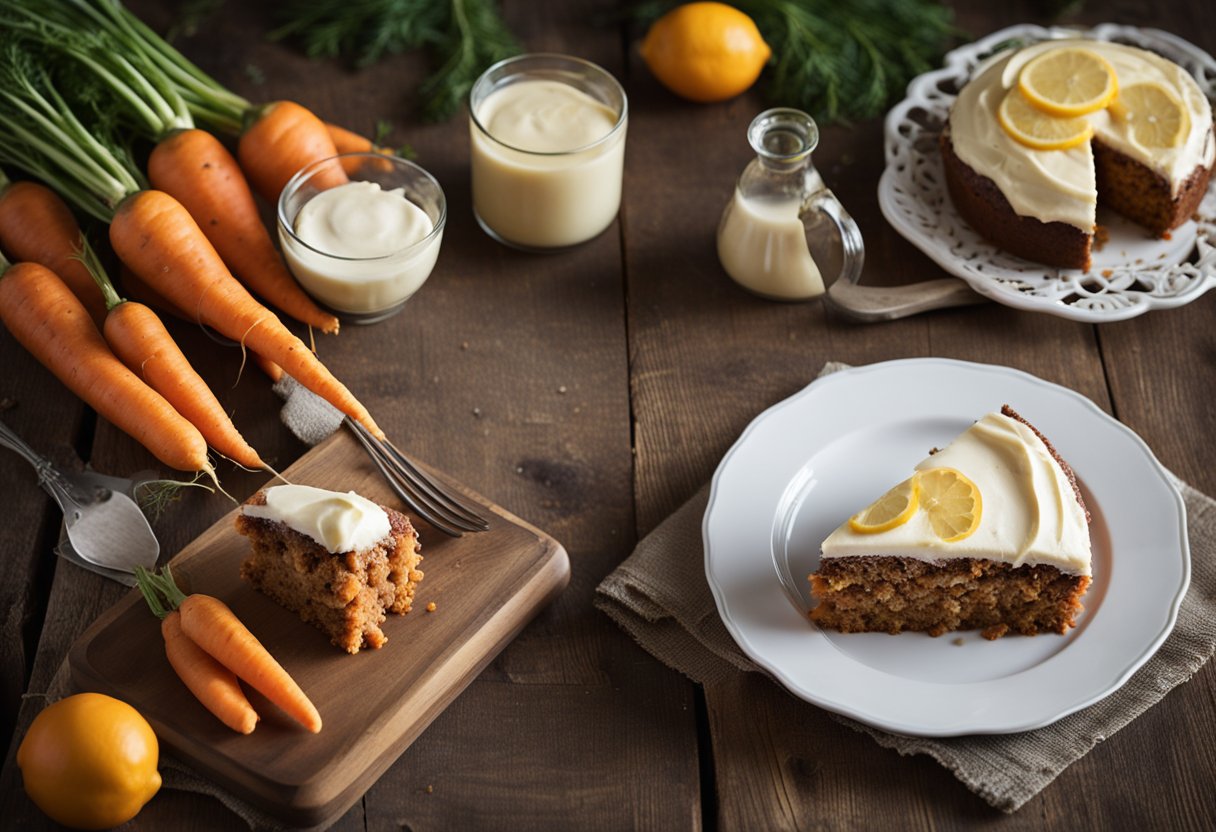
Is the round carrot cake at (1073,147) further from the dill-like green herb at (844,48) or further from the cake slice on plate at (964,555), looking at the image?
the cake slice on plate at (964,555)

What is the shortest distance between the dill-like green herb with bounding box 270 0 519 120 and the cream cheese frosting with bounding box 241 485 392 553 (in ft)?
5.55

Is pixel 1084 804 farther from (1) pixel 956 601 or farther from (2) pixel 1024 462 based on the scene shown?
(2) pixel 1024 462

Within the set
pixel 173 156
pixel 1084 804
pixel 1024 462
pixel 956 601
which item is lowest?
pixel 1084 804

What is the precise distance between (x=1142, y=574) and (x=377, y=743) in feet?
5.07

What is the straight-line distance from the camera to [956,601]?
8.17 ft

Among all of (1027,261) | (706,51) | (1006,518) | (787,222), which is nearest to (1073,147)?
(1027,261)

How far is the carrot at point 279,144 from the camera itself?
129 inches

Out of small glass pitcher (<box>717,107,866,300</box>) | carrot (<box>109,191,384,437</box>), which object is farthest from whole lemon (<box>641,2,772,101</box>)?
carrot (<box>109,191,384,437</box>)

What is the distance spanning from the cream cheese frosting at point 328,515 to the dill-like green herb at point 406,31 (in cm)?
169

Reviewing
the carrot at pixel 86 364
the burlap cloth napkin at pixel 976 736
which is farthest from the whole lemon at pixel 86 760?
the burlap cloth napkin at pixel 976 736

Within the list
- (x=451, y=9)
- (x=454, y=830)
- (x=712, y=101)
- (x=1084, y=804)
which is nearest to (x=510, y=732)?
(x=454, y=830)

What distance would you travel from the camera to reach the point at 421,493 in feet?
8.68

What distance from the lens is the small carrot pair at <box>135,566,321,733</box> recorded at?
2.24m

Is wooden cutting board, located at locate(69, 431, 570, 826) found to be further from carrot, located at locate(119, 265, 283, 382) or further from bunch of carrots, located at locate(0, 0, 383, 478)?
carrot, located at locate(119, 265, 283, 382)
